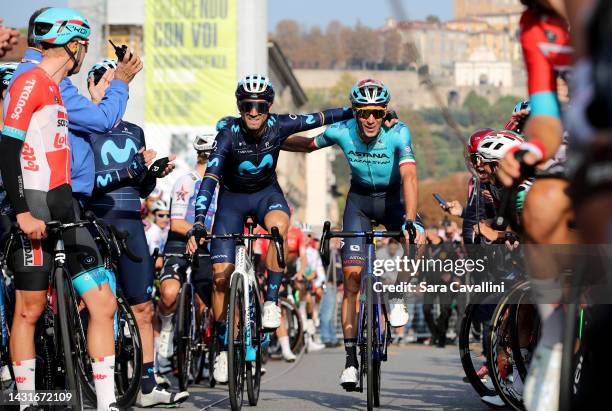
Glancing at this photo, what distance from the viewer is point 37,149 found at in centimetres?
721

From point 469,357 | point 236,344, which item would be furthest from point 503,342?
point 236,344

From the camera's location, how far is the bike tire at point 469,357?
31.2 ft

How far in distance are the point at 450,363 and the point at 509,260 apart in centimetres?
648

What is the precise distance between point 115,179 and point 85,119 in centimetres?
164

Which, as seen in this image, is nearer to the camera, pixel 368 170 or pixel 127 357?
pixel 127 357

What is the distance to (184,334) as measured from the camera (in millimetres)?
11688

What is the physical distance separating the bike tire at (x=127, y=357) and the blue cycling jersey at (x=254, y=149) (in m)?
1.93

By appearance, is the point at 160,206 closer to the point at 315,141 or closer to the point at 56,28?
the point at 315,141

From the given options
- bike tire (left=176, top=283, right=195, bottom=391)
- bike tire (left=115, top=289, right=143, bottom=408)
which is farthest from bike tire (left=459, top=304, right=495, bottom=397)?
bike tire (left=176, top=283, right=195, bottom=391)

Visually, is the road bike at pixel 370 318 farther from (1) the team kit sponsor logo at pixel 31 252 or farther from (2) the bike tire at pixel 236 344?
(1) the team kit sponsor logo at pixel 31 252

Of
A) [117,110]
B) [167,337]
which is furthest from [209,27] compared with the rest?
[117,110]

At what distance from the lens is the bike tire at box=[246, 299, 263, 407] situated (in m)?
9.64

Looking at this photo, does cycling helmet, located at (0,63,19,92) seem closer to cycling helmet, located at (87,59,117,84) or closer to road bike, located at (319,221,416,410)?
cycling helmet, located at (87,59,117,84)

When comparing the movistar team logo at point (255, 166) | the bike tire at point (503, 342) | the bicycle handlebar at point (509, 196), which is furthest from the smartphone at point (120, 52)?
the bicycle handlebar at point (509, 196)
